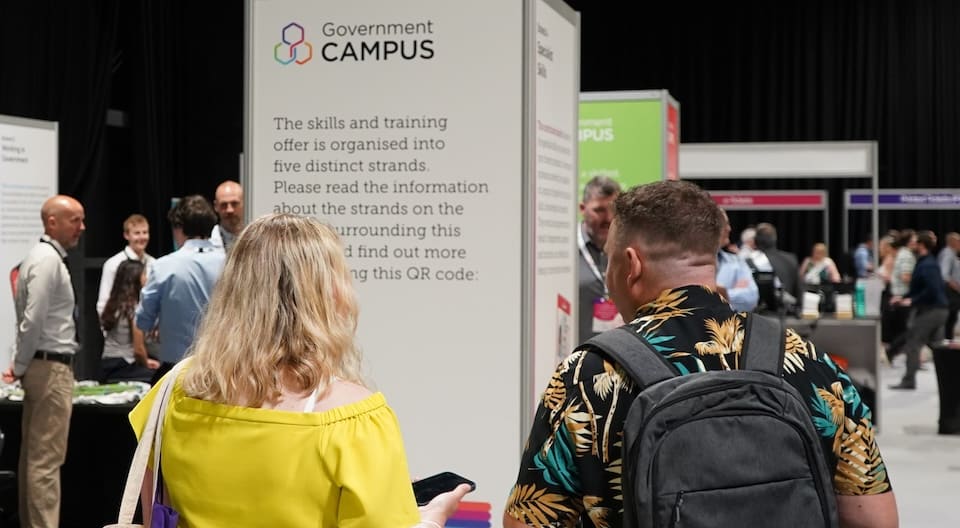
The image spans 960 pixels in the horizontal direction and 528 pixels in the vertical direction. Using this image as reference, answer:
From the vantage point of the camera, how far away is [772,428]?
5.38 ft

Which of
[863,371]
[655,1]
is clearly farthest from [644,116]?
[655,1]

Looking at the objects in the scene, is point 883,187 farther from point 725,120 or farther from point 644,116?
point 644,116

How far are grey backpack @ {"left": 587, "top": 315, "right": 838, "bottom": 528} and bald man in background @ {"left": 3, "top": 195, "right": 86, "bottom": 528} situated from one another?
4141 millimetres

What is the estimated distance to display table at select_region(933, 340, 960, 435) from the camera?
8.80 metres

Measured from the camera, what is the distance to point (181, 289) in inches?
205

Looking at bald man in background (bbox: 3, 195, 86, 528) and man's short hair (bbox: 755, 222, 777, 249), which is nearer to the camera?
bald man in background (bbox: 3, 195, 86, 528)

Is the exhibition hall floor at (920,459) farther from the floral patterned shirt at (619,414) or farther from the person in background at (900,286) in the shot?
the floral patterned shirt at (619,414)

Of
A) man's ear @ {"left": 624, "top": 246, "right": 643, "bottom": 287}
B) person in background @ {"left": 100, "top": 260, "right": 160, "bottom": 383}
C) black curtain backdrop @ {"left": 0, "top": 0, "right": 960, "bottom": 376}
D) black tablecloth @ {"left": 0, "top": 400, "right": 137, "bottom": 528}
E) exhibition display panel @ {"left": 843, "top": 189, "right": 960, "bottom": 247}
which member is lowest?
black tablecloth @ {"left": 0, "top": 400, "right": 137, "bottom": 528}

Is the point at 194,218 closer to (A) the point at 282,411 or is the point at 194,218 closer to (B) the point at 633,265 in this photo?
(A) the point at 282,411

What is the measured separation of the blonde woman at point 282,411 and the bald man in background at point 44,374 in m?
3.65

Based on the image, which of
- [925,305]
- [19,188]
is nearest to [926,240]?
[925,305]

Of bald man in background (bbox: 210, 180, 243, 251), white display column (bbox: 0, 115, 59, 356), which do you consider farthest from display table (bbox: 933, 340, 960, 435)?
white display column (bbox: 0, 115, 59, 356)

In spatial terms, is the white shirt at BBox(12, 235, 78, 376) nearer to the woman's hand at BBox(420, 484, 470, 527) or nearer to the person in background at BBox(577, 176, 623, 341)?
the person in background at BBox(577, 176, 623, 341)

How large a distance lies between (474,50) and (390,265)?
0.63m
